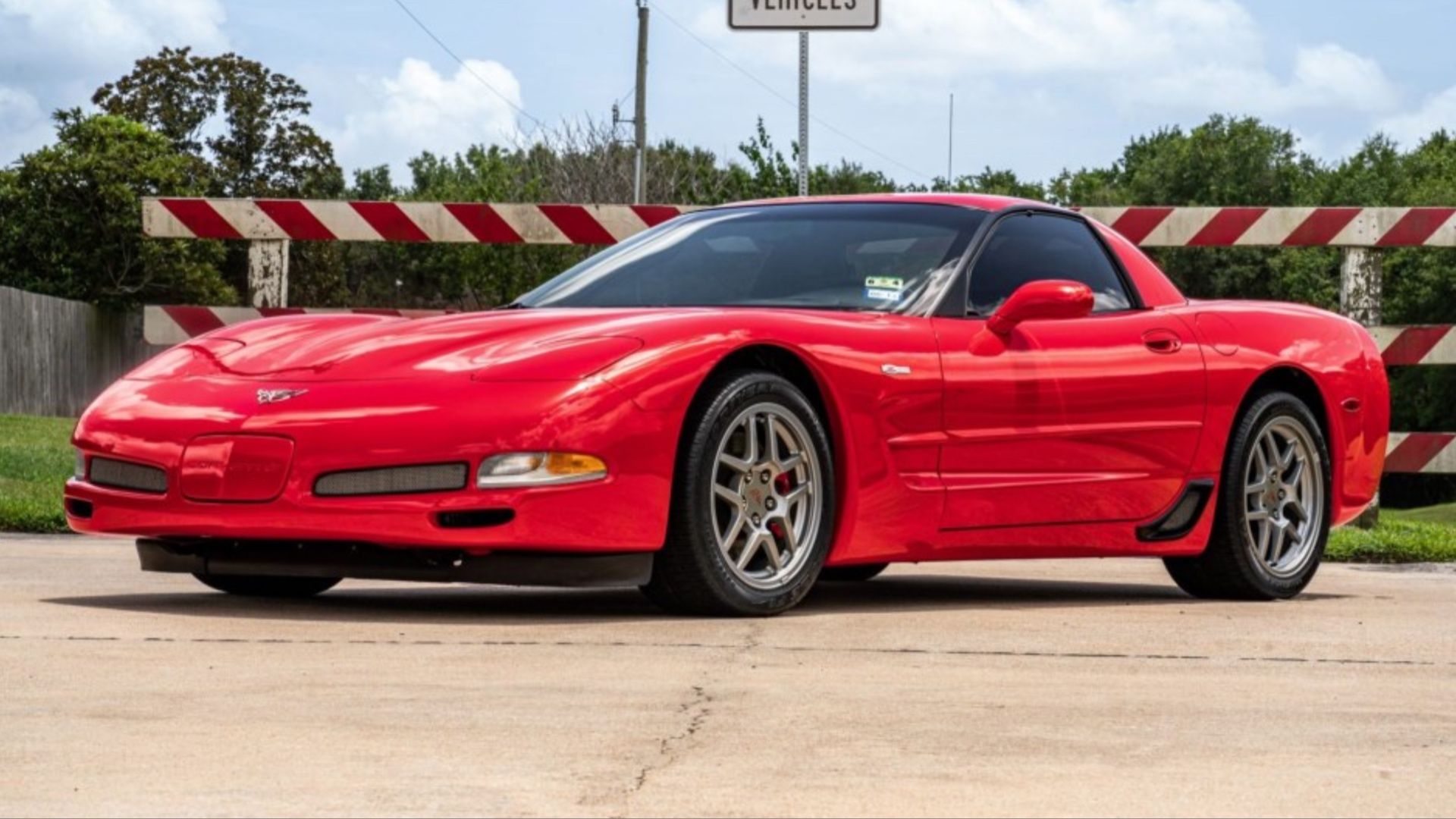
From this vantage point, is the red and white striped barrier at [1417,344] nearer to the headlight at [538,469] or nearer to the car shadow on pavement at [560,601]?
the car shadow on pavement at [560,601]

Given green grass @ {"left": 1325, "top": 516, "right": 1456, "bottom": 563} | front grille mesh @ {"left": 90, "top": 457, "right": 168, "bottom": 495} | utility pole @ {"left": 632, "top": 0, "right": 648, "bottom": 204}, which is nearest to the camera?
front grille mesh @ {"left": 90, "top": 457, "right": 168, "bottom": 495}

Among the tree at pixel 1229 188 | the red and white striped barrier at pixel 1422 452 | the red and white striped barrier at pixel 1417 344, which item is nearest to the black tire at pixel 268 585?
the red and white striped barrier at pixel 1422 452

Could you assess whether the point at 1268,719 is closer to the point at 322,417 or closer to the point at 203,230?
the point at 322,417

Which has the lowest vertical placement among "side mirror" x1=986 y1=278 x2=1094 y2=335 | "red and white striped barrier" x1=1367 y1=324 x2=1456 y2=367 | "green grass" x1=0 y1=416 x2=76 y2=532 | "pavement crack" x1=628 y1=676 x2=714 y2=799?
"green grass" x1=0 y1=416 x2=76 y2=532

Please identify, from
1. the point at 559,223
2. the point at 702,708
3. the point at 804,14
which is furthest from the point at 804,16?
the point at 702,708

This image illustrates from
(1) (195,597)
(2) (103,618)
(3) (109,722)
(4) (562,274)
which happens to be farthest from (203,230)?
(3) (109,722)

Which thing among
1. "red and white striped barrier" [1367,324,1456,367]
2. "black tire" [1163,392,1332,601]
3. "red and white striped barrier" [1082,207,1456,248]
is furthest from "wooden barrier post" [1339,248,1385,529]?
"black tire" [1163,392,1332,601]

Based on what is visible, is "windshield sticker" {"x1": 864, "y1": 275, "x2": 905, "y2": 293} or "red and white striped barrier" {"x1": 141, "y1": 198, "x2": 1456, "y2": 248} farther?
"red and white striped barrier" {"x1": 141, "y1": 198, "x2": 1456, "y2": 248}

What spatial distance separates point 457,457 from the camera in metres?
6.26

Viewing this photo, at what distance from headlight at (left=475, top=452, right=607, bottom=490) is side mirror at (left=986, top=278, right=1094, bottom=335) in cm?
162

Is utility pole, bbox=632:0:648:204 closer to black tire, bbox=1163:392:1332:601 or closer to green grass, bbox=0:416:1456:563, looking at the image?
green grass, bbox=0:416:1456:563

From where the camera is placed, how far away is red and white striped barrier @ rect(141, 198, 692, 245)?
12039mm

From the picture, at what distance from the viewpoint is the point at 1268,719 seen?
4789mm

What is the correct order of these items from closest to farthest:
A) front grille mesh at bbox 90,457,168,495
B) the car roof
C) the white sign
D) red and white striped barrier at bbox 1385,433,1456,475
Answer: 1. front grille mesh at bbox 90,457,168,495
2. the car roof
3. red and white striped barrier at bbox 1385,433,1456,475
4. the white sign
